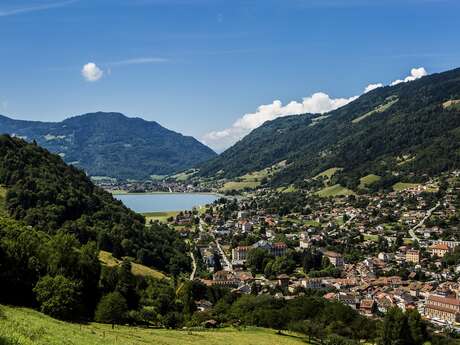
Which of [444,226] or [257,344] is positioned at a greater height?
[444,226]

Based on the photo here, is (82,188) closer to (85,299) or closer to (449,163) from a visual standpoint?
(85,299)

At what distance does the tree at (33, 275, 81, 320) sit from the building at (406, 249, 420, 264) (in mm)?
79957

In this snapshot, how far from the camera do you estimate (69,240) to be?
123 ft

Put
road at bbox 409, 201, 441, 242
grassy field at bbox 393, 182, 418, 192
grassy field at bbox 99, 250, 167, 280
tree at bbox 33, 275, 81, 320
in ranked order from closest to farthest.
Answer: tree at bbox 33, 275, 81, 320
grassy field at bbox 99, 250, 167, 280
road at bbox 409, 201, 441, 242
grassy field at bbox 393, 182, 418, 192

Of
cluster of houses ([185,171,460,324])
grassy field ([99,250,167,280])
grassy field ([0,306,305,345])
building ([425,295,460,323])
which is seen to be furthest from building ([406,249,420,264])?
grassy field ([0,306,305,345])

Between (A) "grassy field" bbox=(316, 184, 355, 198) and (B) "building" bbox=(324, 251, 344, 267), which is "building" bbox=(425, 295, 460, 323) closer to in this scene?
(B) "building" bbox=(324, 251, 344, 267)

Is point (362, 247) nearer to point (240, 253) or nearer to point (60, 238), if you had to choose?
point (240, 253)

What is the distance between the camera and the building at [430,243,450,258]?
324 ft

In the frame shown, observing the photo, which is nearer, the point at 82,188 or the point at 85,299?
the point at 85,299

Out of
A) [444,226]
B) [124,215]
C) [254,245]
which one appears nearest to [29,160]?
[124,215]

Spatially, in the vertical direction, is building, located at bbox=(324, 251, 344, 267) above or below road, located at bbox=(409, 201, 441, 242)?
below

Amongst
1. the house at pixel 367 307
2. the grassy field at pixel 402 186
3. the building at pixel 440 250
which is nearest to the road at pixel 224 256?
the house at pixel 367 307

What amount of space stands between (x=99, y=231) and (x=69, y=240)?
3996 cm

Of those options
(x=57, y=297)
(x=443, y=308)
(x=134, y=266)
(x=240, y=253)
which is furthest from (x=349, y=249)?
(x=57, y=297)
